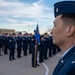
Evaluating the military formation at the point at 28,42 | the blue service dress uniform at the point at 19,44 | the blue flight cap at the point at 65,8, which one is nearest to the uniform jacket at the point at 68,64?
the blue flight cap at the point at 65,8

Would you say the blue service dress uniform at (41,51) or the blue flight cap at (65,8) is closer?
the blue flight cap at (65,8)

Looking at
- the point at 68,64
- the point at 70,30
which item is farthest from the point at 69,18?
the point at 68,64

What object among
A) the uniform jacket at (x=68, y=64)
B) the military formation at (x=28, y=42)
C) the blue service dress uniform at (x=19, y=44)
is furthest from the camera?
the blue service dress uniform at (x=19, y=44)

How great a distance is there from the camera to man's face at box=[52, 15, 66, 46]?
1.65 metres

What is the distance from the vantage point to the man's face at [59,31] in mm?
1646

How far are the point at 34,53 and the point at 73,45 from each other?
11.1 m

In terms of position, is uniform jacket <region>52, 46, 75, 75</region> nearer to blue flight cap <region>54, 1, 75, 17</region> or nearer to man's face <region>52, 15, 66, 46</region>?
man's face <region>52, 15, 66, 46</region>

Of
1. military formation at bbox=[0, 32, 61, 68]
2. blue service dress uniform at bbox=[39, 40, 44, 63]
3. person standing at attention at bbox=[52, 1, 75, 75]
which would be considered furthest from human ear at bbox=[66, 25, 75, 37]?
blue service dress uniform at bbox=[39, 40, 44, 63]

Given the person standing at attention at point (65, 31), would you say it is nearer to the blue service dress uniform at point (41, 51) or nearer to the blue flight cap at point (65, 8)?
the blue flight cap at point (65, 8)

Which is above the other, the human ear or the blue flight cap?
the blue flight cap

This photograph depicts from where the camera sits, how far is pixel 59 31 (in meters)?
1.66

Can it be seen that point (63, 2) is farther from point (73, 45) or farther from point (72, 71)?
point (72, 71)

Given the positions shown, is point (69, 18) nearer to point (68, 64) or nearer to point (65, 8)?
point (65, 8)

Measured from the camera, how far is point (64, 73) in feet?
4.68
